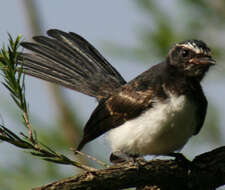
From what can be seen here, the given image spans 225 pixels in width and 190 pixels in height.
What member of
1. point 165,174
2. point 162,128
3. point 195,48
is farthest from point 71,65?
point 165,174

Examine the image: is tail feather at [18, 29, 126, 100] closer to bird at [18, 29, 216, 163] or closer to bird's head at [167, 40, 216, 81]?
bird at [18, 29, 216, 163]

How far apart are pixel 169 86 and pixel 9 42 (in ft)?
6.30

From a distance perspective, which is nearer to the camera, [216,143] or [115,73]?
[216,143]

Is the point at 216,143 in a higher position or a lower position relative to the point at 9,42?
lower

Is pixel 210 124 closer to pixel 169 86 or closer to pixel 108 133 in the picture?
pixel 169 86

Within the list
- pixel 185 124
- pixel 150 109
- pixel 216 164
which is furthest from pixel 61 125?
pixel 216 164

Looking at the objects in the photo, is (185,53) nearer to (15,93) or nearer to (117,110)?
(117,110)

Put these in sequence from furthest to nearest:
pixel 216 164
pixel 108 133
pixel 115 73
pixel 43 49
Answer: pixel 115 73 < pixel 43 49 < pixel 108 133 < pixel 216 164

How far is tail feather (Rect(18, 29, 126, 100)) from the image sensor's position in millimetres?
5375

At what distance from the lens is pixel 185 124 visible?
4.25m

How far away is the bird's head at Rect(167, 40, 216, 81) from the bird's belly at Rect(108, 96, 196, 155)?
0.43 m

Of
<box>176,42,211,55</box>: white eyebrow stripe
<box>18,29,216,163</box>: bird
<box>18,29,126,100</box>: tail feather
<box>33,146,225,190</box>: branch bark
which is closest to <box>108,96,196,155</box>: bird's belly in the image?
<box>18,29,216,163</box>: bird

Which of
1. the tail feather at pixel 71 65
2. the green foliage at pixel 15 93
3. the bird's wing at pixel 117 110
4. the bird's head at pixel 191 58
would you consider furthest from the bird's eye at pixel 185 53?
the green foliage at pixel 15 93

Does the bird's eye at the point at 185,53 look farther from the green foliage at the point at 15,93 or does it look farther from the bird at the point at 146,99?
the green foliage at the point at 15,93
